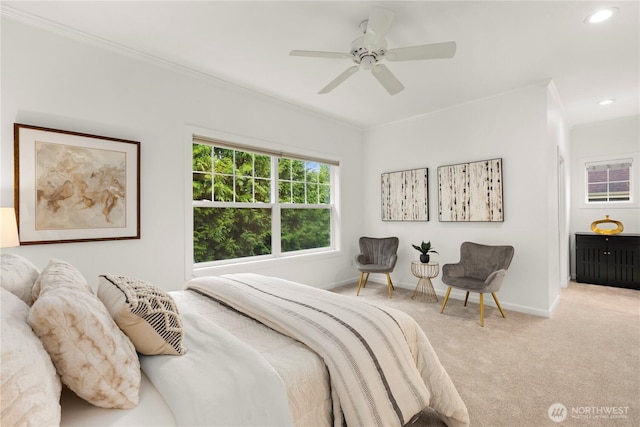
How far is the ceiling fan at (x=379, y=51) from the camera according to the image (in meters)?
1.96

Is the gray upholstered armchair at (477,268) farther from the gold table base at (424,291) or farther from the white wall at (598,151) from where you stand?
the white wall at (598,151)

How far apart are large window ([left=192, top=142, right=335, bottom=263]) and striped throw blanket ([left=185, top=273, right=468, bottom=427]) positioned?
1801 mm

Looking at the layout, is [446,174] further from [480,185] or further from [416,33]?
[416,33]

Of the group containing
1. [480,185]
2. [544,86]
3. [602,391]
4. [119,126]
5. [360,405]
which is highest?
[544,86]

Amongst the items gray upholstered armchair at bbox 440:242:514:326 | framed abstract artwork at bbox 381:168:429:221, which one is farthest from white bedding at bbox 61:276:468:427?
framed abstract artwork at bbox 381:168:429:221

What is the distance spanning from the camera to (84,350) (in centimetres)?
83

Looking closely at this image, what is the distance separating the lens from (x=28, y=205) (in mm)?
2195

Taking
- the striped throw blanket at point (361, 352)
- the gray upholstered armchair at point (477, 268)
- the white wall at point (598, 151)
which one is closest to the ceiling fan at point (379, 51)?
the striped throw blanket at point (361, 352)

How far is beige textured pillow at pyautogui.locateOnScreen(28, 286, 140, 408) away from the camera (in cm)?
80

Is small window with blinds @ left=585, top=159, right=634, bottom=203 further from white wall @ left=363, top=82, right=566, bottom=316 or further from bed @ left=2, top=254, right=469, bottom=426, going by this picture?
bed @ left=2, top=254, right=469, bottom=426

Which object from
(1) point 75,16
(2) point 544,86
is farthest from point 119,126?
(2) point 544,86

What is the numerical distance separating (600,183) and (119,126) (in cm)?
681

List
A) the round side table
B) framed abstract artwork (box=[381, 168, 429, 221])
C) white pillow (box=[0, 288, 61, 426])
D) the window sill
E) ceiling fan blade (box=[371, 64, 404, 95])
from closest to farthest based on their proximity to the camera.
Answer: white pillow (box=[0, 288, 61, 426]) < ceiling fan blade (box=[371, 64, 404, 95]) < the window sill < the round side table < framed abstract artwork (box=[381, 168, 429, 221])

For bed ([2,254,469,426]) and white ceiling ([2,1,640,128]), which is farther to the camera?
white ceiling ([2,1,640,128])
